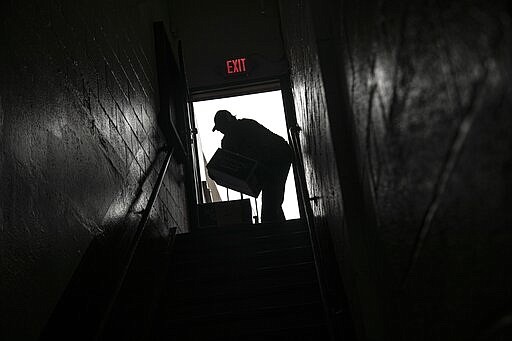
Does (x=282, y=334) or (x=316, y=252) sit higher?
(x=316, y=252)

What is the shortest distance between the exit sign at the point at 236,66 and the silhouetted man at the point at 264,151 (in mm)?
1283

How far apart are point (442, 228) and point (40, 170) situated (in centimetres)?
180

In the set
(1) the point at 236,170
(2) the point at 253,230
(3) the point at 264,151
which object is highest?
(3) the point at 264,151

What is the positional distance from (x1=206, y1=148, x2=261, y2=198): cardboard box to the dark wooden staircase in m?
0.93

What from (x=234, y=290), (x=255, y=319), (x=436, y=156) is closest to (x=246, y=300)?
(x=234, y=290)

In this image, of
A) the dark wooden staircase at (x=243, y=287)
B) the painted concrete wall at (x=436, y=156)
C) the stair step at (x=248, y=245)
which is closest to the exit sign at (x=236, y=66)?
the dark wooden staircase at (x=243, y=287)

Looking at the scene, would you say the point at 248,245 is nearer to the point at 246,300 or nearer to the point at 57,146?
the point at 246,300

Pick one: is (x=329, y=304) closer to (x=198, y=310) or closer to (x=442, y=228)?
(x=198, y=310)

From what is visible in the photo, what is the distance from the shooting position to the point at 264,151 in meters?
5.41

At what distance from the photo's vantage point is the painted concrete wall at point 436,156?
517 millimetres

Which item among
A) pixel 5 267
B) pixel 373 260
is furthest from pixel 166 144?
pixel 373 260

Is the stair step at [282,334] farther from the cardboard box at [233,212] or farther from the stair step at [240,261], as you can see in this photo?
the cardboard box at [233,212]

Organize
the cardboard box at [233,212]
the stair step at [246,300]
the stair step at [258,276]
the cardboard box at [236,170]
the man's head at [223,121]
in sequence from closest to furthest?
the stair step at [246,300], the stair step at [258,276], the cardboard box at [236,170], the cardboard box at [233,212], the man's head at [223,121]

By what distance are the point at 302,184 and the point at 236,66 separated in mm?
3550
